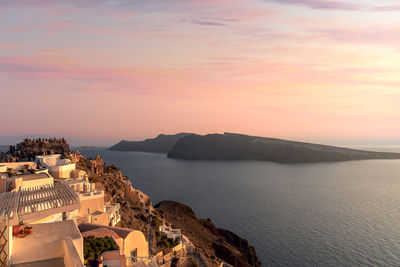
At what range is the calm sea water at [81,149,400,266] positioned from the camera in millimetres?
42375

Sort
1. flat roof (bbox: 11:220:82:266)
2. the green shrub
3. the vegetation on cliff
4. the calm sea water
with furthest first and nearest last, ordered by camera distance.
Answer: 1. the calm sea water
2. the vegetation on cliff
3. the green shrub
4. flat roof (bbox: 11:220:82:266)

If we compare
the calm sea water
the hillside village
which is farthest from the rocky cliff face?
the hillside village

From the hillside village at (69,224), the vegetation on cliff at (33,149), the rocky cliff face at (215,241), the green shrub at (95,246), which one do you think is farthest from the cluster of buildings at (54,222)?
the rocky cliff face at (215,241)

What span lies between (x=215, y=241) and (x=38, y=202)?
31.5 meters

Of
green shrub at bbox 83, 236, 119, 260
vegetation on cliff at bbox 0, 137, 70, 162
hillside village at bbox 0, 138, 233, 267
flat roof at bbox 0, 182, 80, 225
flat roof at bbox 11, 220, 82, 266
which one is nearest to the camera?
flat roof at bbox 11, 220, 82, 266

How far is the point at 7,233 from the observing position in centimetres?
768

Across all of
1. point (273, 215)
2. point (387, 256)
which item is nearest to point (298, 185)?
point (273, 215)

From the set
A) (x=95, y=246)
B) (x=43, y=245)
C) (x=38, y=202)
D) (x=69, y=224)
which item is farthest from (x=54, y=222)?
(x=38, y=202)

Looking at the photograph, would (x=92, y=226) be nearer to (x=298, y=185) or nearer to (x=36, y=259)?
(x=36, y=259)

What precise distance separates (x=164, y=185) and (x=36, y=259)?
89417 millimetres

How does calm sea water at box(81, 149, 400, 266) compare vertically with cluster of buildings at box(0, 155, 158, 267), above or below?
below

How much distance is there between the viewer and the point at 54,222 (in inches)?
402

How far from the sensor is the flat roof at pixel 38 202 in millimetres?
13312

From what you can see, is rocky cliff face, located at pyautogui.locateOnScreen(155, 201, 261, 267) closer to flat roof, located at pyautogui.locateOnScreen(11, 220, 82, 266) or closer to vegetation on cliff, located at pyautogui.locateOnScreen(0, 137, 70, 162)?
vegetation on cliff, located at pyautogui.locateOnScreen(0, 137, 70, 162)
